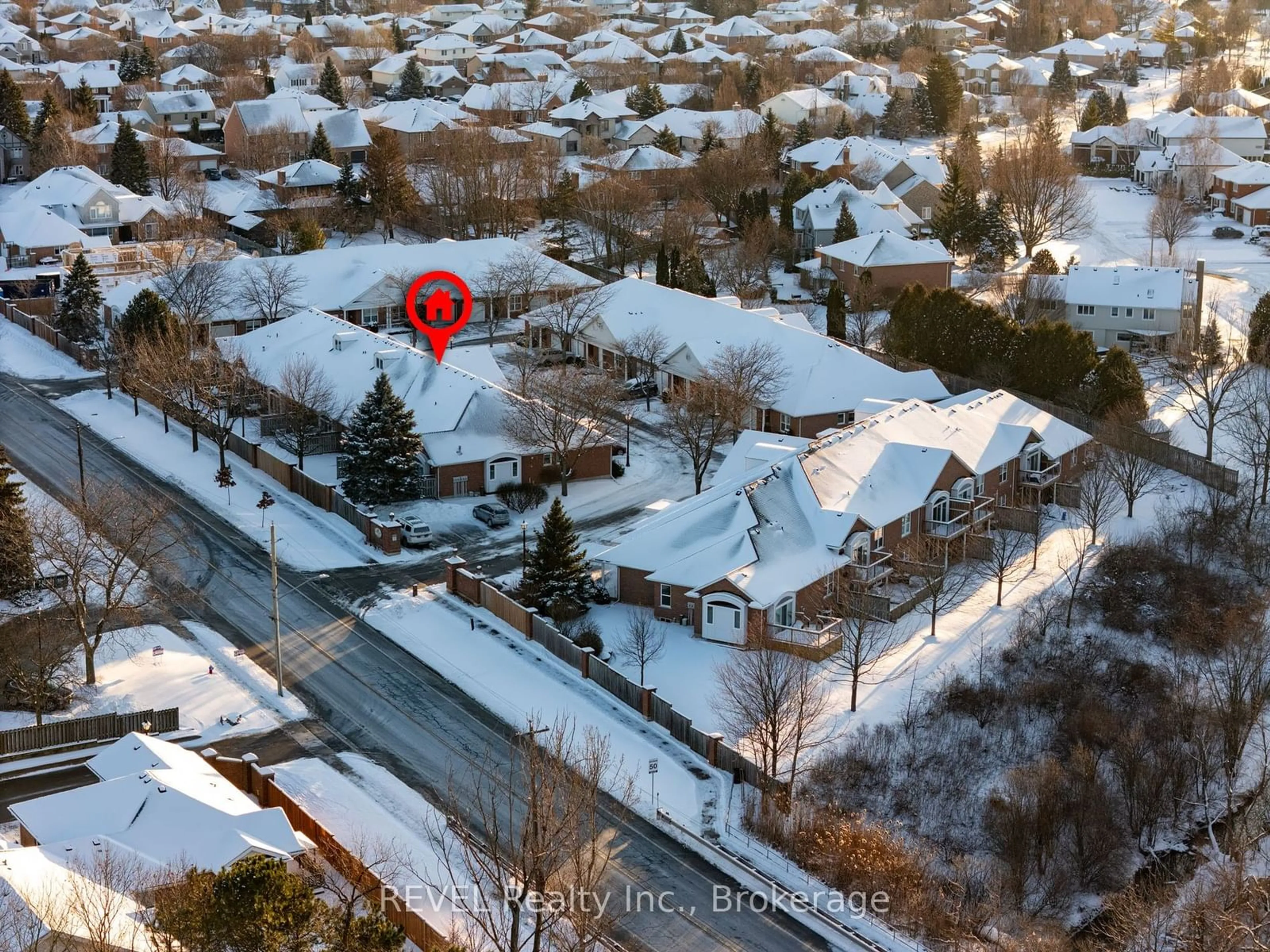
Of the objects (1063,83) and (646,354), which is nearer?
(646,354)

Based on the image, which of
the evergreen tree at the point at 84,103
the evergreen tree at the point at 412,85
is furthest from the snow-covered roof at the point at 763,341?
the evergreen tree at the point at 412,85

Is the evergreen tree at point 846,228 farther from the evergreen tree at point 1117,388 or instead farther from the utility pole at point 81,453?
the utility pole at point 81,453

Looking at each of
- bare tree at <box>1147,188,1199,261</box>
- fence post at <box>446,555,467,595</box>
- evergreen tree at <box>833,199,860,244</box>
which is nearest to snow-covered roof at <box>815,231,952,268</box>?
evergreen tree at <box>833,199,860,244</box>

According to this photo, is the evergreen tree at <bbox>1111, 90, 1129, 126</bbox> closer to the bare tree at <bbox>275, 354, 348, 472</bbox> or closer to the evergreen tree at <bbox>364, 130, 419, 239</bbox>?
the evergreen tree at <bbox>364, 130, 419, 239</bbox>

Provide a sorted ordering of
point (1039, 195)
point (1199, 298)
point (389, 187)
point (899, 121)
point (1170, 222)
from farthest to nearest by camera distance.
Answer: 1. point (899, 121)
2. point (389, 187)
3. point (1170, 222)
4. point (1039, 195)
5. point (1199, 298)

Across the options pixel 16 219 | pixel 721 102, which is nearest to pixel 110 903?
pixel 16 219

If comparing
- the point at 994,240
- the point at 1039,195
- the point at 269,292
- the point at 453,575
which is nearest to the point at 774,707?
the point at 453,575

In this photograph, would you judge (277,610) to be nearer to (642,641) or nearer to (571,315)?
(642,641)
